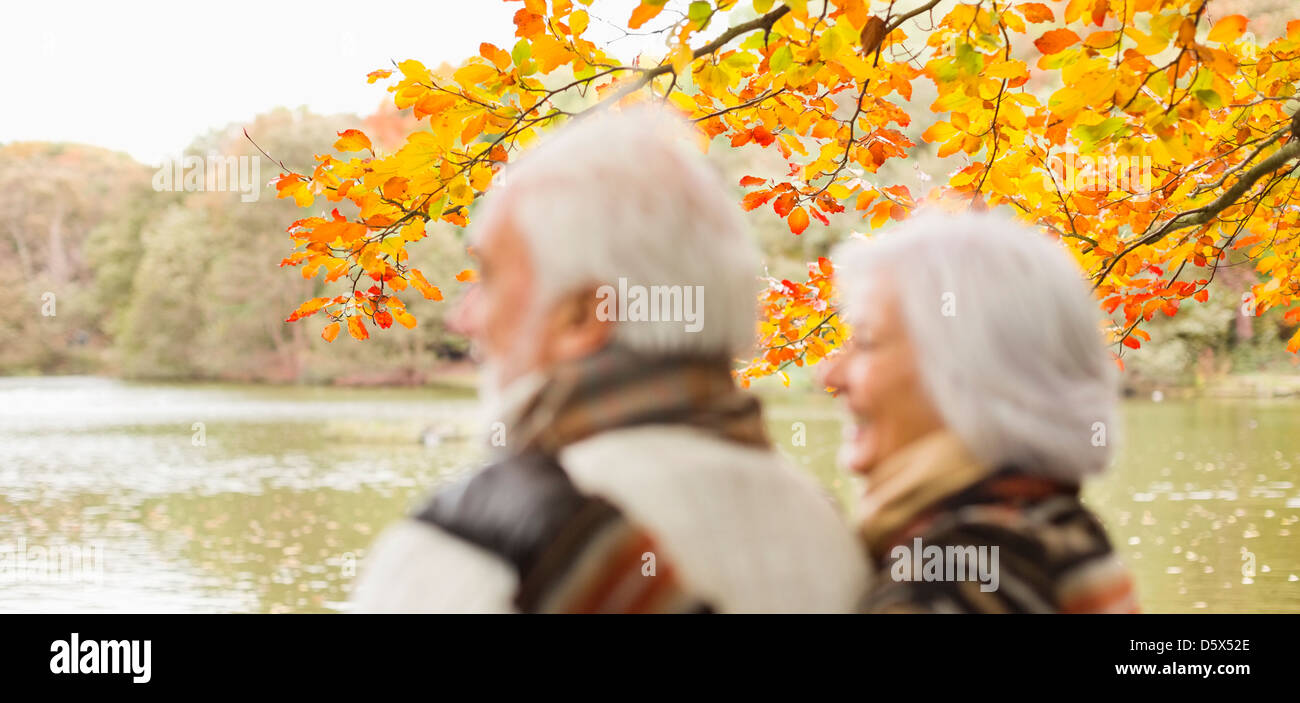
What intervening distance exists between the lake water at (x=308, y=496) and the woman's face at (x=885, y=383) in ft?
35.4

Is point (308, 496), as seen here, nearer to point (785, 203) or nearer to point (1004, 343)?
point (785, 203)

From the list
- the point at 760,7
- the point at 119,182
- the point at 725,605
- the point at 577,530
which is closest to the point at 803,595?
the point at 725,605

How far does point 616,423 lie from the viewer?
47.9 inches

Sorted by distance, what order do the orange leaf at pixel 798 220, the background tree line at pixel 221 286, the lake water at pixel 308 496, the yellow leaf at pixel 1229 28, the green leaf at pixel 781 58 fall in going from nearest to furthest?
Answer: 1. the yellow leaf at pixel 1229 28
2. the green leaf at pixel 781 58
3. the orange leaf at pixel 798 220
4. the lake water at pixel 308 496
5. the background tree line at pixel 221 286

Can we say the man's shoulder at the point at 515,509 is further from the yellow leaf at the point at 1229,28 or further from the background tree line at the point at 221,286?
the background tree line at the point at 221,286

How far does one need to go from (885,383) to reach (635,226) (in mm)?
357

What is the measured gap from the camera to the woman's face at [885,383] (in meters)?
1.37

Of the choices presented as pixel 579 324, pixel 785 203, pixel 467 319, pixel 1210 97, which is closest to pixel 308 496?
pixel 785 203

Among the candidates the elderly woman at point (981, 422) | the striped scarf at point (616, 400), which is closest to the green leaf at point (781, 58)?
the elderly woman at point (981, 422)

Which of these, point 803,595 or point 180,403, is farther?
point 180,403

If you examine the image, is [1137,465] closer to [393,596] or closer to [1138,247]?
[1138,247]

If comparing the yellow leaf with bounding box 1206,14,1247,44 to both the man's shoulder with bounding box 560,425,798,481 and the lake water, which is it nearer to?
the man's shoulder with bounding box 560,425,798,481

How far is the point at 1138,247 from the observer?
4.62 metres
